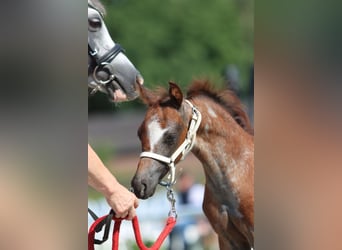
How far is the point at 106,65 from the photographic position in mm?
1779

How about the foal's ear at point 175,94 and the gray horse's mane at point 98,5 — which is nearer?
the gray horse's mane at point 98,5

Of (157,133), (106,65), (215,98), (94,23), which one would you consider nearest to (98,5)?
(94,23)

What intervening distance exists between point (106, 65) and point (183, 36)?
283 millimetres

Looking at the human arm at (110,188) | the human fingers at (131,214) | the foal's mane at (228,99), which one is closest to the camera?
the human arm at (110,188)

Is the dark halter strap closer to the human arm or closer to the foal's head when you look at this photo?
the foal's head

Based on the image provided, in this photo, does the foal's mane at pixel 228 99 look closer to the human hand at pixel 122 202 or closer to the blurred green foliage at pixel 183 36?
the blurred green foliage at pixel 183 36

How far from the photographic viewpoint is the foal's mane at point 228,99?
1980 mm

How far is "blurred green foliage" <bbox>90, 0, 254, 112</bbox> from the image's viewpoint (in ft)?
5.96

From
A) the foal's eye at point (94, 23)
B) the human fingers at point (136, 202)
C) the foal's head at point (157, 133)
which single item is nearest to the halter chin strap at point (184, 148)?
the foal's head at point (157, 133)

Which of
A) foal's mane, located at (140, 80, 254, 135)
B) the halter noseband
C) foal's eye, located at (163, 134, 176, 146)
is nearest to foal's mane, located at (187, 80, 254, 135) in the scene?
foal's mane, located at (140, 80, 254, 135)
